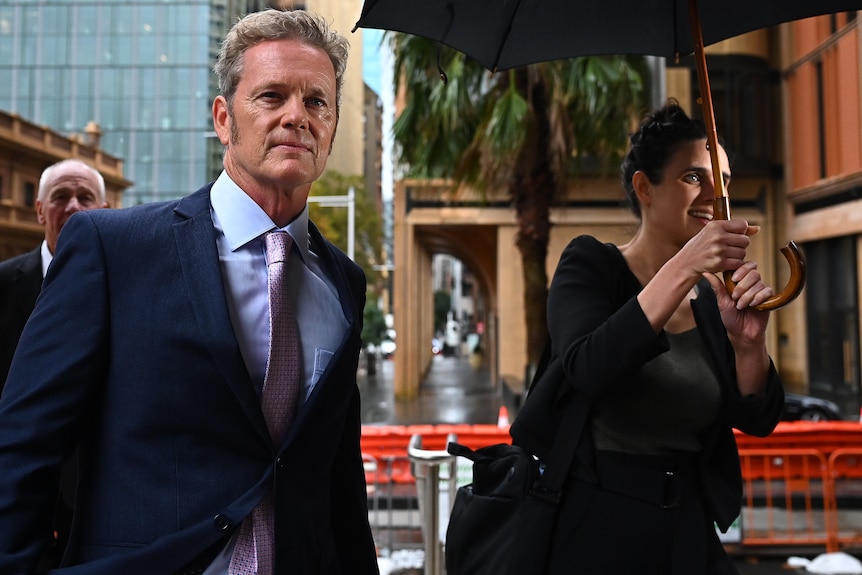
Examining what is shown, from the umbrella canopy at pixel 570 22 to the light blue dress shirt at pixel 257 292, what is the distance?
93 cm

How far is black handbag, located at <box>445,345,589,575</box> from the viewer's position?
7.14 feet

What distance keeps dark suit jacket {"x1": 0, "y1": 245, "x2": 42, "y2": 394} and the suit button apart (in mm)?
2139

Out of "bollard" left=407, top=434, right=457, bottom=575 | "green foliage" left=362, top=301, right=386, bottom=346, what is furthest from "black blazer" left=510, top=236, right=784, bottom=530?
"green foliage" left=362, top=301, right=386, bottom=346

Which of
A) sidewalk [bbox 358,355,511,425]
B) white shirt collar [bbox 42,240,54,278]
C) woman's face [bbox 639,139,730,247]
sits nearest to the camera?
woman's face [bbox 639,139,730,247]

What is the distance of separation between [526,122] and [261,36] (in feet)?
32.6

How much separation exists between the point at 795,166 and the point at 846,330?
5.27 m

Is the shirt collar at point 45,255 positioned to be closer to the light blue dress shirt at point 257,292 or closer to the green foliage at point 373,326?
the light blue dress shirt at point 257,292

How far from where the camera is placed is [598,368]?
204 cm

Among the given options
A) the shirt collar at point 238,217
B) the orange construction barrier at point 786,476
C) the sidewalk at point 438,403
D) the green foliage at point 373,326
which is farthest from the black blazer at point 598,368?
the green foliage at point 373,326

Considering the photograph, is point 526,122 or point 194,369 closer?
point 194,369

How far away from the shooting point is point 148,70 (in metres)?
61.2

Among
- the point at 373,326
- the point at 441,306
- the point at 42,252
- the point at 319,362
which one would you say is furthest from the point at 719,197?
the point at 441,306

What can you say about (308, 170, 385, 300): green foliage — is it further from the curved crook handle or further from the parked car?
the curved crook handle

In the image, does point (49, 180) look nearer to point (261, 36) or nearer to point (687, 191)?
point (261, 36)
